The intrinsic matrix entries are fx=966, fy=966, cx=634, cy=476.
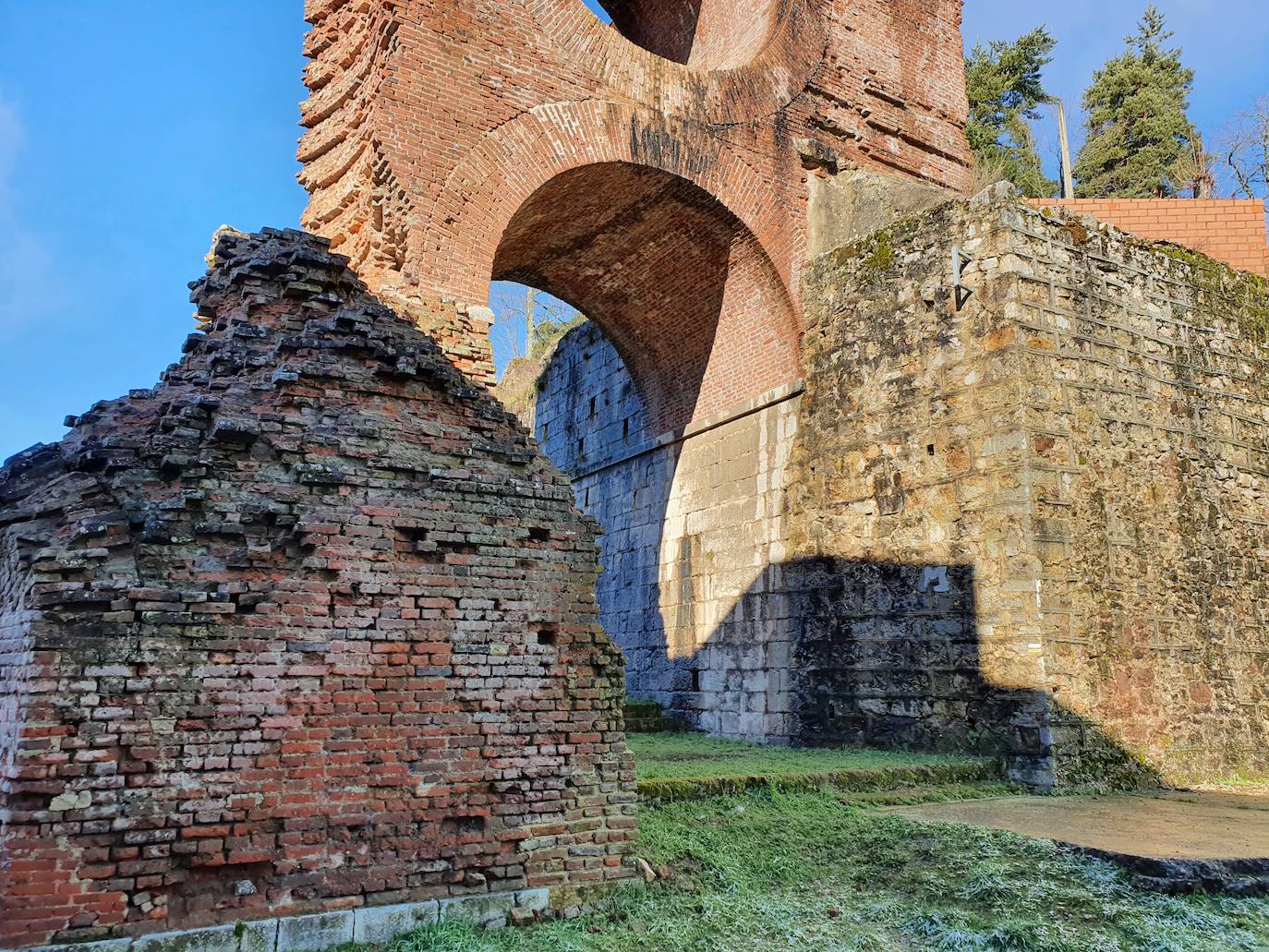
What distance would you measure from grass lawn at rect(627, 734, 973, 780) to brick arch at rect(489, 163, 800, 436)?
414cm

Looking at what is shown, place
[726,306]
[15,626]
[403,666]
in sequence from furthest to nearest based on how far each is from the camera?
[726,306]
[403,666]
[15,626]

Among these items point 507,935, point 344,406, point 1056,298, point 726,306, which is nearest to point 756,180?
point 726,306

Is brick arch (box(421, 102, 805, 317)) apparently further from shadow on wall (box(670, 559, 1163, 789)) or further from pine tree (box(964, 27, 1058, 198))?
pine tree (box(964, 27, 1058, 198))

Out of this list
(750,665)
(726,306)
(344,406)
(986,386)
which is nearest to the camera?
(344,406)

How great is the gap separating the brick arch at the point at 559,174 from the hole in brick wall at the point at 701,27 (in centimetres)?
183

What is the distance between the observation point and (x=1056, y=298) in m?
8.73

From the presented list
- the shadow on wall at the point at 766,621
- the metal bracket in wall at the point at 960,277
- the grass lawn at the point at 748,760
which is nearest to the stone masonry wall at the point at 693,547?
the shadow on wall at the point at 766,621

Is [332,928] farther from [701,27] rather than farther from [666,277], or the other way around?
[701,27]

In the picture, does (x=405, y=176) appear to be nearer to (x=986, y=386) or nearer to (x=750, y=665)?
(x=986, y=386)

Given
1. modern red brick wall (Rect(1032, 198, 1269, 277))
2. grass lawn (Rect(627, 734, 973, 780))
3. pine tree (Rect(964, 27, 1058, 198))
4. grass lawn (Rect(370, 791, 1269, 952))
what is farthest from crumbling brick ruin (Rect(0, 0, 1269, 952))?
pine tree (Rect(964, 27, 1058, 198))

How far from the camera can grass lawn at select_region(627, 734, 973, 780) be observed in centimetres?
735

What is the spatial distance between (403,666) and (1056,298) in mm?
6760

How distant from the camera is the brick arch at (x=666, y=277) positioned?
34.1ft

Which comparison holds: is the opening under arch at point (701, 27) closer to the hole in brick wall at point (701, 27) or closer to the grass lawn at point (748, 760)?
the hole in brick wall at point (701, 27)
